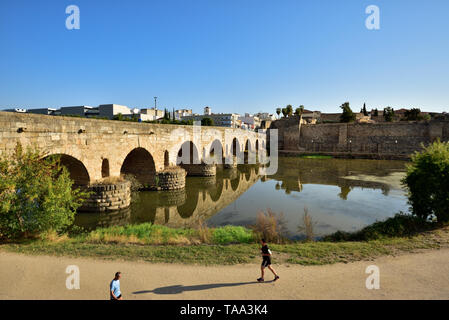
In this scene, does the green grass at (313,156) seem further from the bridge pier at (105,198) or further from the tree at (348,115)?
the bridge pier at (105,198)

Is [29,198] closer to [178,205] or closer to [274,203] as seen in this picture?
[178,205]

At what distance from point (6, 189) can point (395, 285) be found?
9653 millimetres

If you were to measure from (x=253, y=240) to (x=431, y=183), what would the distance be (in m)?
6.66

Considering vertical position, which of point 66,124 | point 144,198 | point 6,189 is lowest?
point 144,198

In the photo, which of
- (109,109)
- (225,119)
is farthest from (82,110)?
(225,119)

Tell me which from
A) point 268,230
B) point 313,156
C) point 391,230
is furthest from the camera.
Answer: point 313,156

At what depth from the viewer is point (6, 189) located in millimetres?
6848

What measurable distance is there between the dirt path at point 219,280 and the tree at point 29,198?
1207mm

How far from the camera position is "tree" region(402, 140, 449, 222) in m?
8.56

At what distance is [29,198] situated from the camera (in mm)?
7062

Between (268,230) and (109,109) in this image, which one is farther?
(109,109)

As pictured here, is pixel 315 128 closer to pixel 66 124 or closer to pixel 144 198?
pixel 144 198
